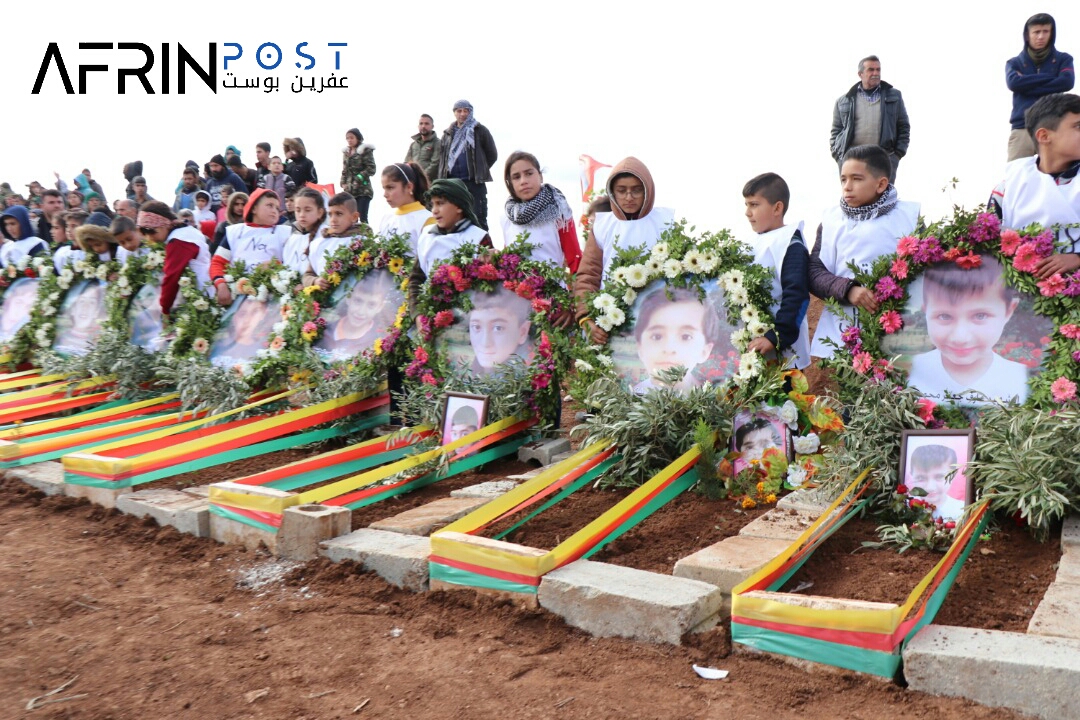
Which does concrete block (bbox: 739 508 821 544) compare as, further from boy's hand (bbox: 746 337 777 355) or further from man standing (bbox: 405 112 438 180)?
man standing (bbox: 405 112 438 180)

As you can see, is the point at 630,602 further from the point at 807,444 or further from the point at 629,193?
the point at 629,193

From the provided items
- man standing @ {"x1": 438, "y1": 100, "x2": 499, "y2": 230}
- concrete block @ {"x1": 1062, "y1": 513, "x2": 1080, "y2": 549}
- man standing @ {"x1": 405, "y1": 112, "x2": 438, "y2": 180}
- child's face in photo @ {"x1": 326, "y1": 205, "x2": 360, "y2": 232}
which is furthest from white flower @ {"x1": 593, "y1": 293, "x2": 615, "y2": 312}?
man standing @ {"x1": 405, "y1": 112, "x2": 438, "y2": 180}

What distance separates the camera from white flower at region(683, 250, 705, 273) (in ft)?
15.4

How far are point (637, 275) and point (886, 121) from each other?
3.40 m

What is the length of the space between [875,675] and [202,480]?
4.00m

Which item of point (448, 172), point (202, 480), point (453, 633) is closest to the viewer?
point (453, 633)

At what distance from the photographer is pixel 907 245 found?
13.6 ft

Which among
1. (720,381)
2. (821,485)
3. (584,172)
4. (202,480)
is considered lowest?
(202,480)

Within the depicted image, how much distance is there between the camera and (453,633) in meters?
3.10

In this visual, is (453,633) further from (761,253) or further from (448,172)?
(448,172)

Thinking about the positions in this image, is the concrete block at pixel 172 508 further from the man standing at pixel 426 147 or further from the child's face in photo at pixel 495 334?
the man standing at pixel 426 147

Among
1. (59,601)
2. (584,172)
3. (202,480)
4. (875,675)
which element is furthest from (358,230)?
(875,675)

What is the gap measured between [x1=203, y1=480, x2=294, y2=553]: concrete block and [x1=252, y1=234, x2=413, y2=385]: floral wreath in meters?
1.82

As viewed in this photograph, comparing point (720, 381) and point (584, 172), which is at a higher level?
point (584, 172)
